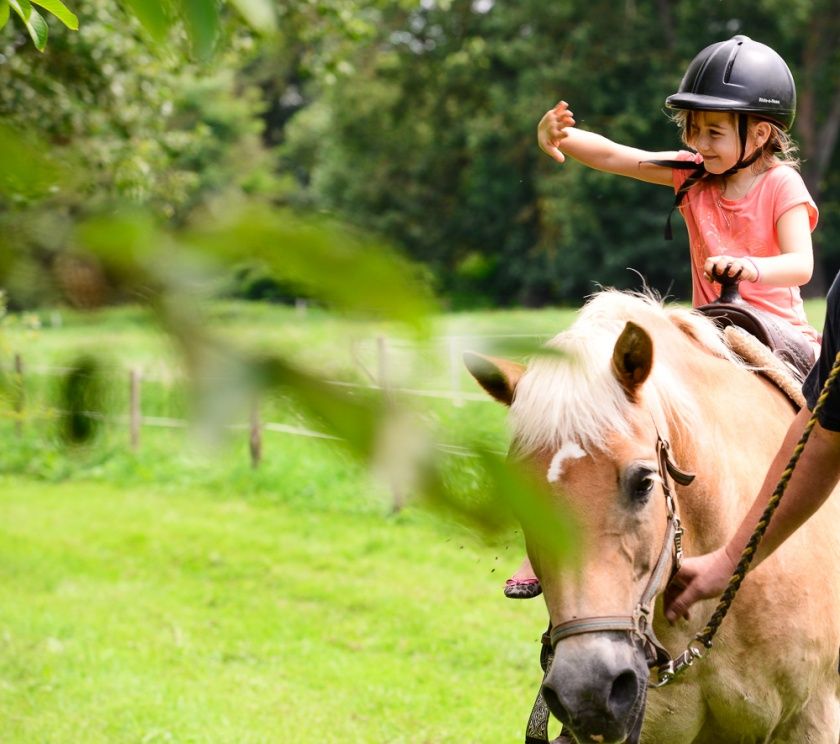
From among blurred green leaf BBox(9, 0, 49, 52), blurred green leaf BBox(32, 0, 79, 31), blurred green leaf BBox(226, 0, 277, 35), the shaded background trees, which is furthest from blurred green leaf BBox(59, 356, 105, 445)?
the shaded background trees

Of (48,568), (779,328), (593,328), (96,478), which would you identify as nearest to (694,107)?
(779,328)

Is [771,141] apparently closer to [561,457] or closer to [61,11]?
[561,457]

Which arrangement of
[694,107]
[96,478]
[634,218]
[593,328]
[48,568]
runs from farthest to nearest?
[634,218]
[96,478]
[48,568]
[694,107]
[593,328]

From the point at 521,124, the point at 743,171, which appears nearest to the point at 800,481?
the point at 743,171

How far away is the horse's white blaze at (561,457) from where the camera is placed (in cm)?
192

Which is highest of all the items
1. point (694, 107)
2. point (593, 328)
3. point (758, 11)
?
point (758, 11)

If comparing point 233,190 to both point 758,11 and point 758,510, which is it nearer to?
point 758,510

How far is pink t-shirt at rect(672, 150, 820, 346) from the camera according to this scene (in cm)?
263

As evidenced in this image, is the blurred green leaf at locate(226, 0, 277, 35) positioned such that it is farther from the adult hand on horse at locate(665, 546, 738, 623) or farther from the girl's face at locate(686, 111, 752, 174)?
the girl's face at locate(686, 111, 752, 174)

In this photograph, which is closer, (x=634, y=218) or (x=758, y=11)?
(x=758, y=11)

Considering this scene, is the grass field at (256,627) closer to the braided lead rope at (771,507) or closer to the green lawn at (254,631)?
the green lawn at (254,631)

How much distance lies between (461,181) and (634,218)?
6320 mm

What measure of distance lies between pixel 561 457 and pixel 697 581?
413 millimetres

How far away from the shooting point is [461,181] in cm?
3206
